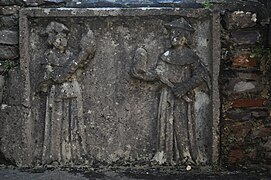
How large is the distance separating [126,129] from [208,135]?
2.05 feet

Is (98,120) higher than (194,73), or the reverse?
(194,73)

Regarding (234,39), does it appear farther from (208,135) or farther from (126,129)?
(126,129)

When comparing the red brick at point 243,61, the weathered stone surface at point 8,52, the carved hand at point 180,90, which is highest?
the weathered stone surface at point 8,52

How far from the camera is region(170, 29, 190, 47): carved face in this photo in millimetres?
3420

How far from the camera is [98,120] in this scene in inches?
140

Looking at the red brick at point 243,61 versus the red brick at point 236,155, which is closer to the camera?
the red brick at point 243,61

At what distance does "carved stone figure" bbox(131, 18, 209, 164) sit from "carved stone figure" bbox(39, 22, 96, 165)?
44 centimetres

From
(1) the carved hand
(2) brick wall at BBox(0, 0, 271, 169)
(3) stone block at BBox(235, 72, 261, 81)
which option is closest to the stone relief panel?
(1) the carved hand

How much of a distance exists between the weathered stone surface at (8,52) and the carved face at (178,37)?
118 centimetres

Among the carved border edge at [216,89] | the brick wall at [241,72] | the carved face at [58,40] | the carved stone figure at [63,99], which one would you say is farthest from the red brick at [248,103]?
the carved face at [58,40]

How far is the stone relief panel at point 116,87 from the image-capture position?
3.46 meters

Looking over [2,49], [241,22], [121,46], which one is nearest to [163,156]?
[121,46]

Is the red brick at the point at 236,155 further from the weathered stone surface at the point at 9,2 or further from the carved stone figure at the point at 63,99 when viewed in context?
the weathered stone surface at the point at 9,2

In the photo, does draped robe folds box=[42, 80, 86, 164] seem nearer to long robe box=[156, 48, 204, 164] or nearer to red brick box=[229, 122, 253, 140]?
long robe box=[156, 48, 204, 164]
